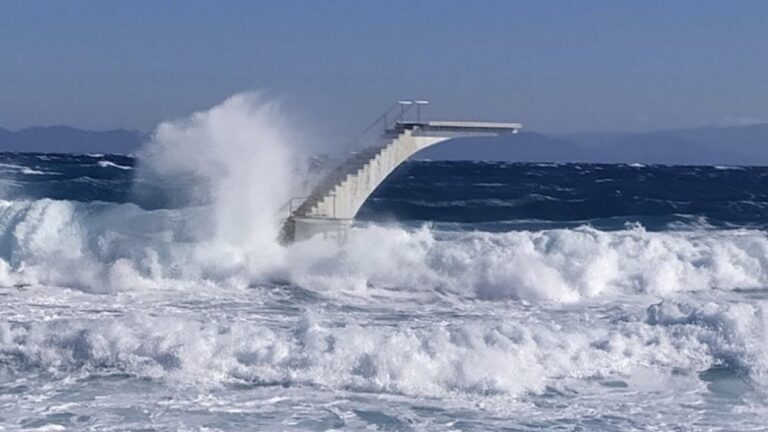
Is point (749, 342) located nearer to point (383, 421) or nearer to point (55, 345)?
point (383, 421)

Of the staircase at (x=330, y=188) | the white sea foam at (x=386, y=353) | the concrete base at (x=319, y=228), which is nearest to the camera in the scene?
the white sea foam at (x=386, y=353)

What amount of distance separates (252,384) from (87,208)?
13.6 meters

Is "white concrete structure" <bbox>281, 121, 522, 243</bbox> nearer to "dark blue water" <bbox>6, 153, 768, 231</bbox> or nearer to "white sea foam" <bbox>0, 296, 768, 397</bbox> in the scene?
"dark blue water" <bbox>6, 153, 768, 231</bbox>

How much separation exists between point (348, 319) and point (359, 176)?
689 cm

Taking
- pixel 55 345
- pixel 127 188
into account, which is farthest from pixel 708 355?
pixel 127 188

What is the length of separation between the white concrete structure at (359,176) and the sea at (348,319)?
519mm

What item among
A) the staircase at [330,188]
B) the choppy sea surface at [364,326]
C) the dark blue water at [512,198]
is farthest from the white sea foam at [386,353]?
the dark blue water at [512,198]

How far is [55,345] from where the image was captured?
47.5ft

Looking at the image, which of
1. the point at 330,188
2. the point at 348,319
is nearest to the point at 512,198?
the point at 330,188

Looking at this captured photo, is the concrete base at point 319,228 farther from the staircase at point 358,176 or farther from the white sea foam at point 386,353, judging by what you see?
the white sea foam at point 386,353

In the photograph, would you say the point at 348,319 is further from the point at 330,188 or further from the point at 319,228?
the point at 330,188

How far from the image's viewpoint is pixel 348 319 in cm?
1773

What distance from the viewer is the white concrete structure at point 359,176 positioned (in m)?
22.6

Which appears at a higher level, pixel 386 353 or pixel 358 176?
pixel 358 176
